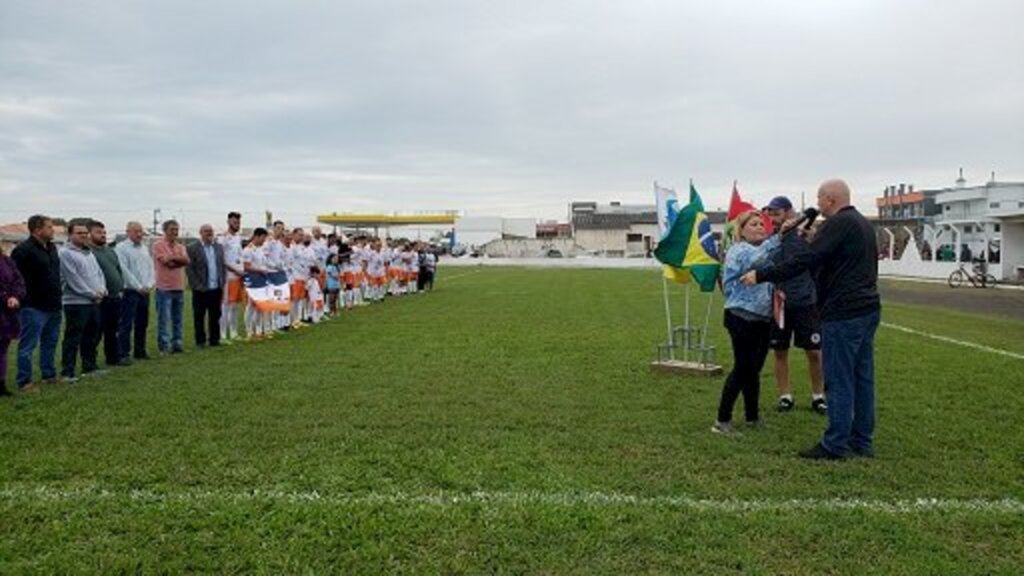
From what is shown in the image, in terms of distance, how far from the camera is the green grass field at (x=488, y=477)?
14.3 feet

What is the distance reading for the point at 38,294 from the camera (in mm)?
9469

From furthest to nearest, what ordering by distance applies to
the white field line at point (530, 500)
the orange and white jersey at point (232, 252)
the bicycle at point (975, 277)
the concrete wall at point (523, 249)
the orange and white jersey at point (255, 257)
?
the concrete wall at point (523, 249), the bicycle at point (975, 277), the orange and white jersey at point (255, 257), the orange and white jersey at point (232, 252), the white field line at point (530, 500)

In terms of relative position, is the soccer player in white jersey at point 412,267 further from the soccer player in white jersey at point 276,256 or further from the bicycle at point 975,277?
the bicycle at point 975,277

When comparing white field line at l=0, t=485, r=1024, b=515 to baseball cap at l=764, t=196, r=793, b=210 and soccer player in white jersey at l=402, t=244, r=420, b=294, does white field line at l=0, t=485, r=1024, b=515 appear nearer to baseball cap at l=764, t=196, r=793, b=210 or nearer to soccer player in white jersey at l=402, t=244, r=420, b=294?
baseball cap at l=764, t=196, r=793, b=210

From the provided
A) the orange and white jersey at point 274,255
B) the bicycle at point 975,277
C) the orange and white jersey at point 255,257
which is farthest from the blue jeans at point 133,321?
the bicycle at point 975,277

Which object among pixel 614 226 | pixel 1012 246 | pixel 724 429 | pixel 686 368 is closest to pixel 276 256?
pixel 686 368

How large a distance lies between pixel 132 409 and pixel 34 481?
2.43m

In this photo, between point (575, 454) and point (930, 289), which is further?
point (930, 289)

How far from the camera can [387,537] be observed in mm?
4551

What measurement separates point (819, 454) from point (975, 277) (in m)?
31.5

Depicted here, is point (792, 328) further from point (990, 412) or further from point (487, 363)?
point (487, 363)

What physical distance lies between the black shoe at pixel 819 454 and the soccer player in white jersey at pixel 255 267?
10472 millimetres

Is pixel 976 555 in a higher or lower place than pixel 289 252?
lower

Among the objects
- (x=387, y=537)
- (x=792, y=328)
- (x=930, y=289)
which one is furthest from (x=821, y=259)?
(x=930, y=289)
